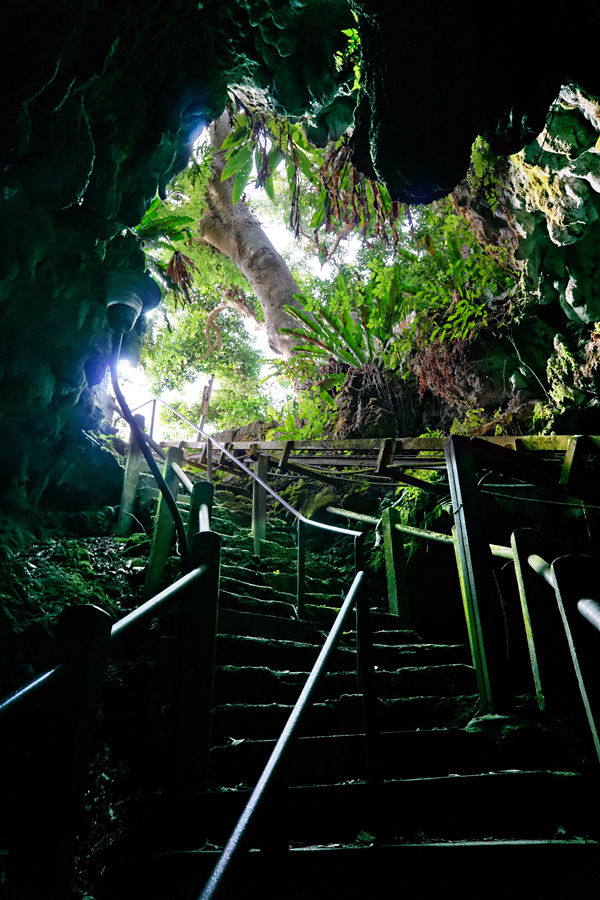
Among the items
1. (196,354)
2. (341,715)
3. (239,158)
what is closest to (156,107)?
(239,158)

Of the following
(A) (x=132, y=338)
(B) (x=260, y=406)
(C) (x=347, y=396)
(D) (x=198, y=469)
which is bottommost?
(A) (x=132, y=338)

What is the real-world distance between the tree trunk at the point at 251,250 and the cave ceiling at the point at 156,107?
6.42 metres

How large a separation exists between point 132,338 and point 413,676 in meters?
4.30

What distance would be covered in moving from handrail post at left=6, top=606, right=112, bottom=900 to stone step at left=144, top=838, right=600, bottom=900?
1006 millimetres

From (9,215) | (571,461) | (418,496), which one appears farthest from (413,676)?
(9,215)

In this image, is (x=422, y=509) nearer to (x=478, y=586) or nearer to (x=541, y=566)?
(x=478, y=586)

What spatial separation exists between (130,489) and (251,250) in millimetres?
7883

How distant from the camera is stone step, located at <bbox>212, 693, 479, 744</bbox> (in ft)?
8.08

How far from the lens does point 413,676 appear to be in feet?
10.4

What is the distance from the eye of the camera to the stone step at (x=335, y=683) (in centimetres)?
274

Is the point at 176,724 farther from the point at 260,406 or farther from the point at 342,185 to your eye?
the point at 260,406

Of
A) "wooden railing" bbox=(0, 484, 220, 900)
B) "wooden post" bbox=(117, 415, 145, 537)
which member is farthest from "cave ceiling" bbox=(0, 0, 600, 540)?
"wooden railing" bbox=(0, 484, 220, 900)

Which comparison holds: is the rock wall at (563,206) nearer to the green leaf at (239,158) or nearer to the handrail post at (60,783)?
the green leaf at (239,158)

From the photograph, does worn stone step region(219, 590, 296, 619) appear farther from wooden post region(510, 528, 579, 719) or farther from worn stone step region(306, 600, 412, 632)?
wooden post region(510, 528, 579, 719)
